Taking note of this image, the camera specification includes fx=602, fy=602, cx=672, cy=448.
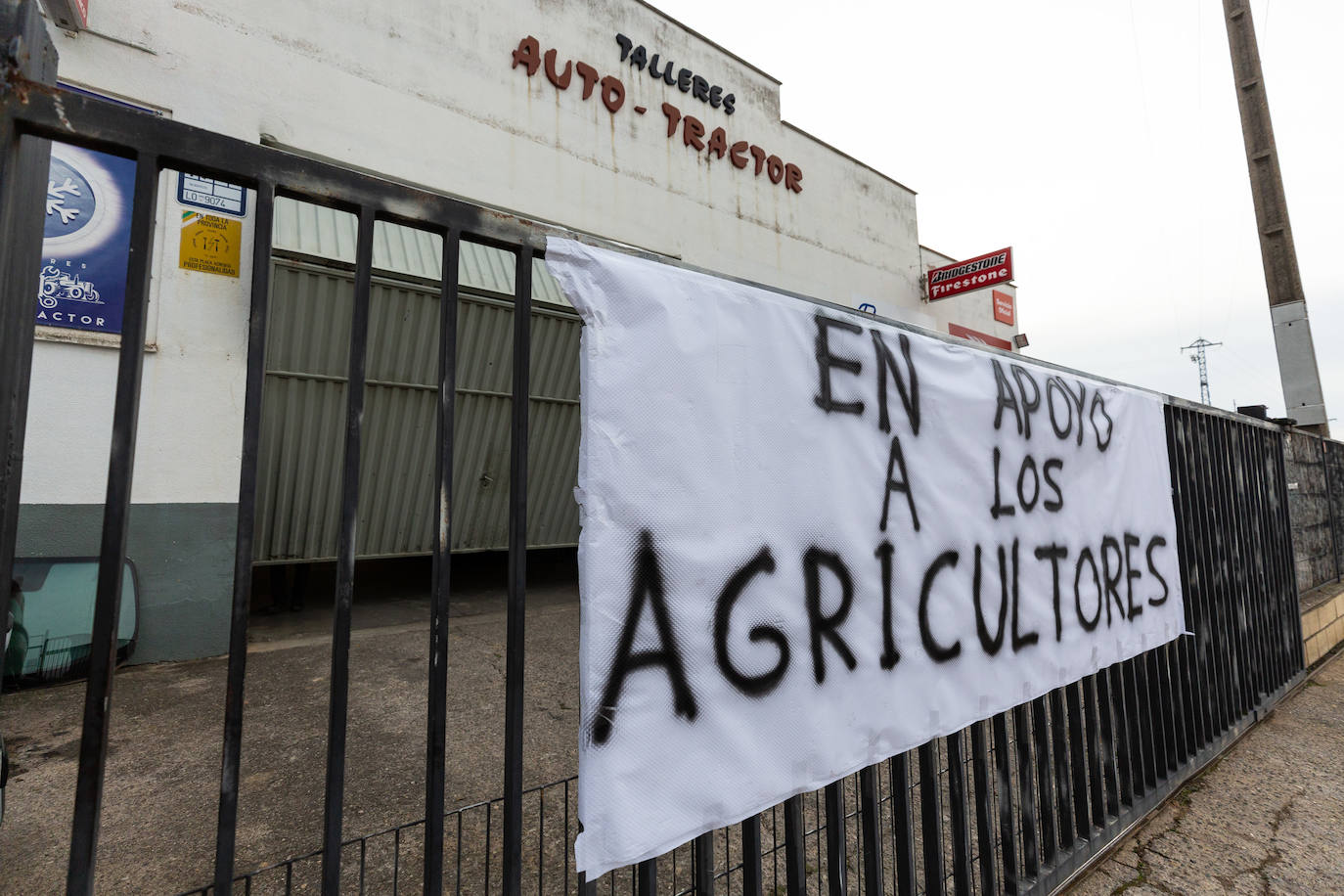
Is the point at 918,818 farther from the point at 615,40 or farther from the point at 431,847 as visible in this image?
the point at 615,40

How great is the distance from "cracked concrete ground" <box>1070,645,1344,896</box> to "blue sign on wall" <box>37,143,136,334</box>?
741 centimetres

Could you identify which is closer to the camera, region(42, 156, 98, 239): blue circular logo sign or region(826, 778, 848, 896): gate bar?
region(826, 778, 848, 896): gate bar

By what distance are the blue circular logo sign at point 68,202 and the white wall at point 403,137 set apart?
53 cm

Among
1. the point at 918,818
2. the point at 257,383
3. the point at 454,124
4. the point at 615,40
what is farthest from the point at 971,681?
the point at 615,40

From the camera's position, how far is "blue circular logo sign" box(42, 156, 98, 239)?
484cm

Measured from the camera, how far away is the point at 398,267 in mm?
6531

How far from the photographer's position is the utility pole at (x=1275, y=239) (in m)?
7.11

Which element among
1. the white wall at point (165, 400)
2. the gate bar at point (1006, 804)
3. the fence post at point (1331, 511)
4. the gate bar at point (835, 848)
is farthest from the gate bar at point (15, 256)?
the fence post at point (1331, 511)

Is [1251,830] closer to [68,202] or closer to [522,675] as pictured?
[522,675]

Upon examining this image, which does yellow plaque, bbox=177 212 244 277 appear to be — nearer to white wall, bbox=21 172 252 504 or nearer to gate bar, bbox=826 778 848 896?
white wall, bbox=21 172 252 504

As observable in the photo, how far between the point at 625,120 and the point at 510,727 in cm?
907

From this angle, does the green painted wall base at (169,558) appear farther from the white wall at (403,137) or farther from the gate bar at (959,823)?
the gate bar at (959,823)

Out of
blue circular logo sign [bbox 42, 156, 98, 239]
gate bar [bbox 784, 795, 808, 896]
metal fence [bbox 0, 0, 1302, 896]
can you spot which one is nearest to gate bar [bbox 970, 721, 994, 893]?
metal fence [bbox 0, 0, 1302, 896]

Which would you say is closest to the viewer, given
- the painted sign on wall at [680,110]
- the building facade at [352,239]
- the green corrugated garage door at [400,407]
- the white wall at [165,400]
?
the white wall at [165,400]
